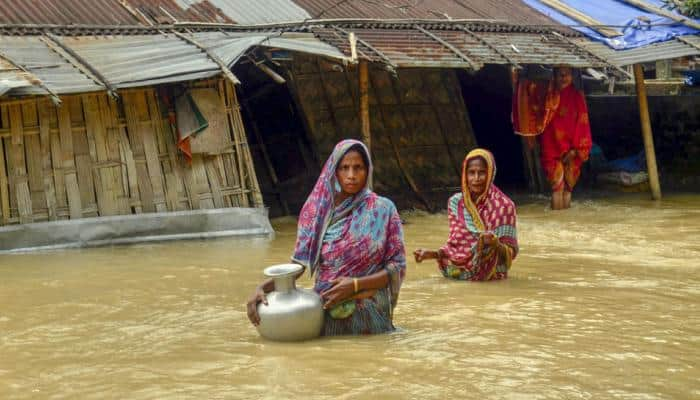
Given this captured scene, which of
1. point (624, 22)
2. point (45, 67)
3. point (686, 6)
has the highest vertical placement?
point (686, 6)

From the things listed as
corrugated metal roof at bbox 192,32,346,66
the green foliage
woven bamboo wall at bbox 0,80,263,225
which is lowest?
woven bamboo wall at bbox 0,80,263,225

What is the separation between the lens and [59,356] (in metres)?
5.40

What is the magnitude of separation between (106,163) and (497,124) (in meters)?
7.48

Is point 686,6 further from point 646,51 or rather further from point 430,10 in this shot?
point 430,10

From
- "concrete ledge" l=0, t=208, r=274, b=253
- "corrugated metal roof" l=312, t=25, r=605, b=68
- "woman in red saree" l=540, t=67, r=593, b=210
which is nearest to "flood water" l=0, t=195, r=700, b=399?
"concrete ledge" l=0, t=208, r=274, b=253

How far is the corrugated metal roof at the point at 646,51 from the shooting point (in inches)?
530

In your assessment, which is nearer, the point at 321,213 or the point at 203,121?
the point at 321,213

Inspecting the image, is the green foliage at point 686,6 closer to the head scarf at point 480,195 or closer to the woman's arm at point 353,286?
the head scarf at point 480,195

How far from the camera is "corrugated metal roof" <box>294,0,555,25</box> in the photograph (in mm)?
12547

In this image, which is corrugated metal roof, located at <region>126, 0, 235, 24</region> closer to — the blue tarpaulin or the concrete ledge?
the concrete ledge

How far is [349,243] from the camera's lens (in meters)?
5.30

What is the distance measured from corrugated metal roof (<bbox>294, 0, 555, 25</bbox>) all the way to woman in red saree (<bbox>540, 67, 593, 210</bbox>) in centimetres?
133

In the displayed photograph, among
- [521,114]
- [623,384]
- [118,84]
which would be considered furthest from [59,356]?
[521,114]

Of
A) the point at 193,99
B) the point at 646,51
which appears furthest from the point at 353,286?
the point at 646,51
